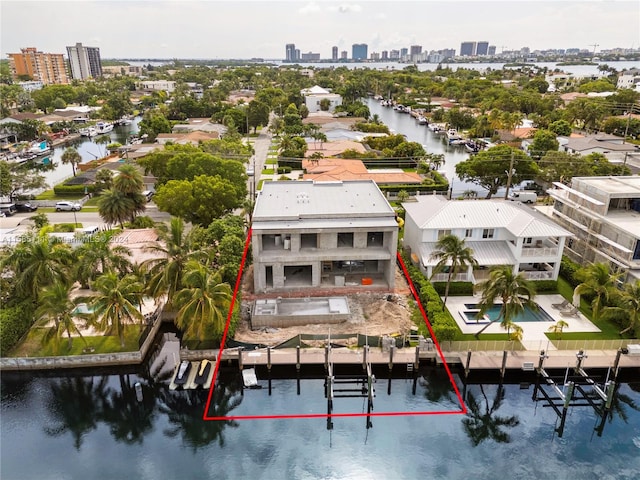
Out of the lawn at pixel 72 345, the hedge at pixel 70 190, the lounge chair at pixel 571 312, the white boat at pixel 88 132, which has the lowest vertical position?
the lawn at pixel 72 345

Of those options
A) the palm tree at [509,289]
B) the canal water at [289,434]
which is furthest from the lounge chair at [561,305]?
the palm tree at [509,289]

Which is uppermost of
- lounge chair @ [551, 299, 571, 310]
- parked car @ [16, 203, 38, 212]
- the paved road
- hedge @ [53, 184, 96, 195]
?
hedge @ [53, 184, 96, 195]

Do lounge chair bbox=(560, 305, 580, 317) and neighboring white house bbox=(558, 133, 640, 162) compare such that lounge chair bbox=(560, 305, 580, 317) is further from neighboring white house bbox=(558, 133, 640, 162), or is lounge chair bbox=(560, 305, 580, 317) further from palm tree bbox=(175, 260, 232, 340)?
neighboring white house bbox=(558, 133, 640, 162)

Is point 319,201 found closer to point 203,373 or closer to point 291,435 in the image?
point 203,373

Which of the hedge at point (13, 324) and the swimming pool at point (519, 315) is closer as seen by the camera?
the hedge at point (13, 324)

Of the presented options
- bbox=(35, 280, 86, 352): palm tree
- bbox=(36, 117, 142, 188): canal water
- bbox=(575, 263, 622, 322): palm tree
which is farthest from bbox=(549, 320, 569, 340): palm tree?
bbox=(36, 117, 142, 188): canal water

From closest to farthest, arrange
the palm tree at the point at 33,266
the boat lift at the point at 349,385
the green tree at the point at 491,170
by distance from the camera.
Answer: the boat lift at the point at 349,385 < the palm tree at the point at 33,266 < the green tree at the point at 491,170

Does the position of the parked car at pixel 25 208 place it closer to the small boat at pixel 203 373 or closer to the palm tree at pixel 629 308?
the small boat at pixel 203 373
